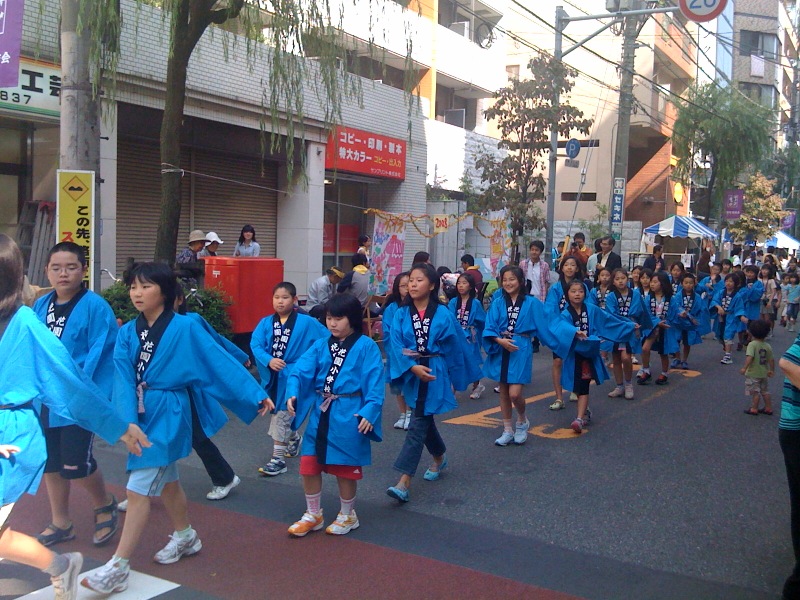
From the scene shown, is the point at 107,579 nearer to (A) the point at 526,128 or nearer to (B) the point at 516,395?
(B) the point at 516,395

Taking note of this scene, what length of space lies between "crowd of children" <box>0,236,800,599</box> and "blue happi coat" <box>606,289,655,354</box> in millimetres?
1800

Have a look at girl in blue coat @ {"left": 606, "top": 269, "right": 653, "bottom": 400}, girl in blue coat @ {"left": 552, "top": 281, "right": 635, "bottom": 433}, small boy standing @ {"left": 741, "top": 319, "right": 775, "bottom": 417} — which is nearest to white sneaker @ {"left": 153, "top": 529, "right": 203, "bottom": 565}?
girl in blue coat @ {"left": 552, "top": 281, "right": 635, "bottom": 433}

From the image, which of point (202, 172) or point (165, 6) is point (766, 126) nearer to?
point (202, 172)

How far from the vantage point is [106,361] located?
4.61 m

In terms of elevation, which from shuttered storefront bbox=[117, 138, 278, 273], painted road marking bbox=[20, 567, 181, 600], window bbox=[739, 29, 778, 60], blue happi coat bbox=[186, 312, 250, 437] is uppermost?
window bbox=[739, 29, 778, 60]

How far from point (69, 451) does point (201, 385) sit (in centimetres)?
81

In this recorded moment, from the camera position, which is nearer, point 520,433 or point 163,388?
point 163,388

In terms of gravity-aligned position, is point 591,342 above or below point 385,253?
below

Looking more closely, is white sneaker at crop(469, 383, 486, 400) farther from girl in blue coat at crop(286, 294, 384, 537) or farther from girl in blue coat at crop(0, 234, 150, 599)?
girl in blue coat at crop(0, 234, 150, 599)

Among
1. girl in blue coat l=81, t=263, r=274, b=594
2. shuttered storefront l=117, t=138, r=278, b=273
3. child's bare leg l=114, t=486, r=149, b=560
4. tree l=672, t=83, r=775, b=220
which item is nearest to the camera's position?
child's bare leg l=114, t=486, r=149, b=560

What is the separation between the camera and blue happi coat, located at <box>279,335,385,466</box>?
4691 millimetres

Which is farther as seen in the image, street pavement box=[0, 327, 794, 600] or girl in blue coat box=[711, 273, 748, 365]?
girl in blue coat box=[711, 273, 748, 365]

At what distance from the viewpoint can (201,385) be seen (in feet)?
14.4

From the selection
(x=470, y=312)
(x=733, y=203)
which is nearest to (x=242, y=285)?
(x=470, y=312)
